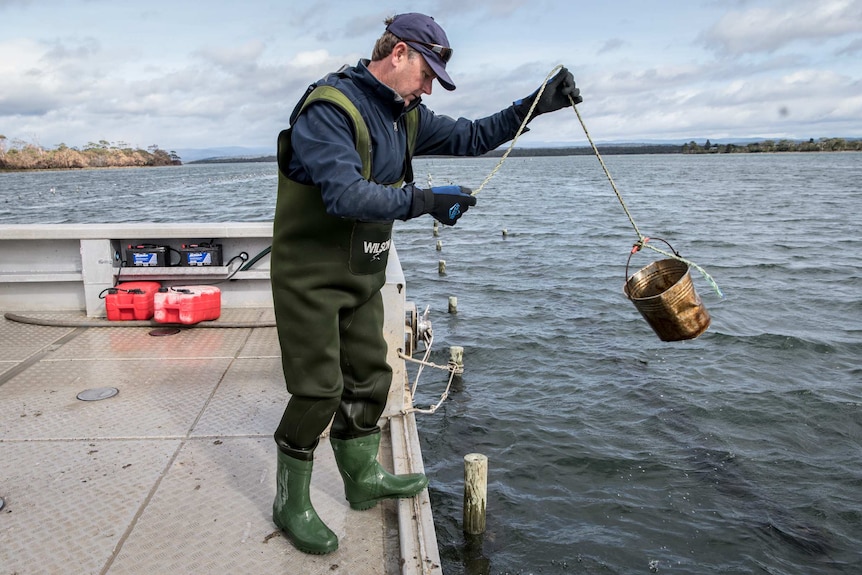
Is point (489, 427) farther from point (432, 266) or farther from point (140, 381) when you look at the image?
point (432, 266)

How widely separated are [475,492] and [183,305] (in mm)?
3525

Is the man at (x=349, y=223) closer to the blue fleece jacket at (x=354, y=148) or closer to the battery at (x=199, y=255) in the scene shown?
the blue fleece jacket at (x=354, y=148)

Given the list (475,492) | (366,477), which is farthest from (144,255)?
(366,477)

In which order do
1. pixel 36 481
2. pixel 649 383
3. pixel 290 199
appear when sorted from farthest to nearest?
pixel 649 383 < pixel 36 481 < pixel 290 199

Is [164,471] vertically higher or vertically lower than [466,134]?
lower

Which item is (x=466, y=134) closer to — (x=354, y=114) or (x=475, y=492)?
(x=354, y=114)

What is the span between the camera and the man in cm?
278

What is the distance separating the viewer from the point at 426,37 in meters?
2.92

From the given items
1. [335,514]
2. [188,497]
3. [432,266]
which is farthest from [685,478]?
[432,266]

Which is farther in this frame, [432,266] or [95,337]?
[432,266]

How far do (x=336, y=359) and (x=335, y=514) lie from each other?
41.2 inches

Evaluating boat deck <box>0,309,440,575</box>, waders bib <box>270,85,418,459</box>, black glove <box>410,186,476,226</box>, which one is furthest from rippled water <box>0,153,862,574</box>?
black glove <box>410,186,476,226</box>

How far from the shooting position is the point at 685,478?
7469 millimetres

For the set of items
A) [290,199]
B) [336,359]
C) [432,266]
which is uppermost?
[290,199]
